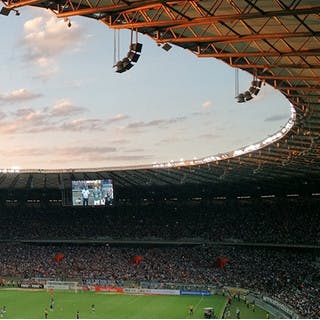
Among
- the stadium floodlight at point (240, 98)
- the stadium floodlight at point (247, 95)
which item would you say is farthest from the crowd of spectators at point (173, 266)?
the stadium floodlight at point (247, 95)

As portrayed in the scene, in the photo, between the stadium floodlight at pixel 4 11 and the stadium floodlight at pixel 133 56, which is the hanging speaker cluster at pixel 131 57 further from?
the stadium floodlight at pixel 4 11

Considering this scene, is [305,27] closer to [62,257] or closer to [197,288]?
[197,288]

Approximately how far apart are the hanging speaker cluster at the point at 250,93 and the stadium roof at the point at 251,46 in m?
0.33

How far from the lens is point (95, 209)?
8181cm

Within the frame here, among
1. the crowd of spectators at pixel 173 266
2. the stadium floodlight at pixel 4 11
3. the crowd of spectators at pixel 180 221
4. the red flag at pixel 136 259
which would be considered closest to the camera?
the stadium floodlight at pixel 4 11

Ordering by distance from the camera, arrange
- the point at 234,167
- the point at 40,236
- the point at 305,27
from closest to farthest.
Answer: the point at 305,27
the point at 234,167
the point at 40,236

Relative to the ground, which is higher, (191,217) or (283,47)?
(283,47)

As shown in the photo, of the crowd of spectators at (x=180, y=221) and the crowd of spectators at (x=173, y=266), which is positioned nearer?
the crowd of spectators at (x=173, y=266)

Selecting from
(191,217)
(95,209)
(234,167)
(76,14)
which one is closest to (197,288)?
(234,167)

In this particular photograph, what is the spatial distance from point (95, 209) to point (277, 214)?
2726 cm

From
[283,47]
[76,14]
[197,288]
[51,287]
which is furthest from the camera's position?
[51,287]

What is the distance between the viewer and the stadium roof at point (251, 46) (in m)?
16.4

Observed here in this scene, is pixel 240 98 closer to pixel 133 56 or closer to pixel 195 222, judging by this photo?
pixel 133 56

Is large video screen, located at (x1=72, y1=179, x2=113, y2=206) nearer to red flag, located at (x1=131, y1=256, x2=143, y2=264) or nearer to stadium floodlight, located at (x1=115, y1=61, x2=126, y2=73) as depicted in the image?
red flag, located at (x1=131, y1=256, x2=143, y2=264)
